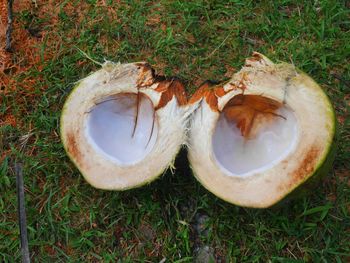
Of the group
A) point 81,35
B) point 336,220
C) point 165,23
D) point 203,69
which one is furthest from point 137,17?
point 336,220

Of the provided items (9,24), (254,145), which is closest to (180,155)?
(254,145)

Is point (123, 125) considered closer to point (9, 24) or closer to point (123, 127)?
point (123, 127)

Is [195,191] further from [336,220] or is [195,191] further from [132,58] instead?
[132,58]

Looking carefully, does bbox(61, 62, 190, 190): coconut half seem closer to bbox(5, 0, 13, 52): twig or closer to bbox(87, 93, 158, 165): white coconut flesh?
bbox(87, 93, 158, 165): white coconut flesh

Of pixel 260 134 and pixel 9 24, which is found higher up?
pixel 9 24

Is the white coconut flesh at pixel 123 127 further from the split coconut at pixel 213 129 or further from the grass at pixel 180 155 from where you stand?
the grass at pixel 180 155

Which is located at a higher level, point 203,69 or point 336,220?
point 203,69
